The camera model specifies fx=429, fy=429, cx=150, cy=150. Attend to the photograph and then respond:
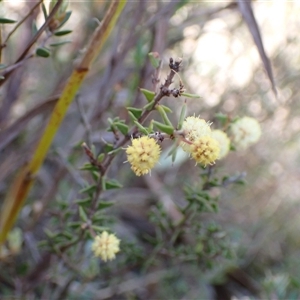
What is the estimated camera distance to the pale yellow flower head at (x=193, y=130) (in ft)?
1.38

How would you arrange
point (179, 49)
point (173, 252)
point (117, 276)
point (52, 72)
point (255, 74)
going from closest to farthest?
1. point (173, 252)
2. point (117, 276)
3. point (179, 49)
4. point (255, 74)
5. point (52, 72)

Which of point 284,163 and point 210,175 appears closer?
point 210,175

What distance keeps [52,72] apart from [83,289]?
2.96 feet

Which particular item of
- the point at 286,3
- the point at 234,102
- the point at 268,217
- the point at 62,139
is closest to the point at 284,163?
the point at 268,217

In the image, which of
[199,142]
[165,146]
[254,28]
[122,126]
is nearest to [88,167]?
[122,126]

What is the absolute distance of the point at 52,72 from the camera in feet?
5.00

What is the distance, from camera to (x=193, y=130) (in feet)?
1.39

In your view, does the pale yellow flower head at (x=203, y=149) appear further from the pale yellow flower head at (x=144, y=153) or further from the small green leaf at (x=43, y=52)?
the small green leaf at (x=43, y=52)

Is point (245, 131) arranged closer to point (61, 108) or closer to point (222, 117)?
point (222, 117)

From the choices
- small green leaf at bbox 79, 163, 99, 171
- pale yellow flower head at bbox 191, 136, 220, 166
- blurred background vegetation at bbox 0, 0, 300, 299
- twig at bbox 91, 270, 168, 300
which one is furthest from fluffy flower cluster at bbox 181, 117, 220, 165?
twig at bbox 91, 270, 168, 300

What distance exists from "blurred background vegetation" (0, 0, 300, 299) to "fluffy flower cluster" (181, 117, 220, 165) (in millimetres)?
435

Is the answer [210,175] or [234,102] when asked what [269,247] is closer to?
[234,102]

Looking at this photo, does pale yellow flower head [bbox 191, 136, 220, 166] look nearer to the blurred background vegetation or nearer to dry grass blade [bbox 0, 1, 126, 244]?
dry grass blade [bbox 0, 1, 126, 244]

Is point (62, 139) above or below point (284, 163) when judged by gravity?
above
